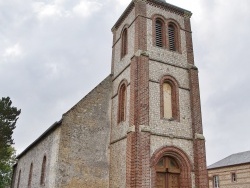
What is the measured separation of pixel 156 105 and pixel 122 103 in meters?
2.38

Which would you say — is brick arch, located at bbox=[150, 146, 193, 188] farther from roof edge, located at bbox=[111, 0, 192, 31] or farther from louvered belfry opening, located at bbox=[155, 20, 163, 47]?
roof edge, located at bbox=[111, 0, 192, 31]

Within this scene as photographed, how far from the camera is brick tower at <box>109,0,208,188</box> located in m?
14.4

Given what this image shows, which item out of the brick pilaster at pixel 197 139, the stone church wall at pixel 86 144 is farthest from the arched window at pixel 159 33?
the stone church wall at pixel 86 144

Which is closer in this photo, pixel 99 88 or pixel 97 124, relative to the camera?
pixel 97 124

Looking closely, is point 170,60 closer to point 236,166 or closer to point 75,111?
point 75,111

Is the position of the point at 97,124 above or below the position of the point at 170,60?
below

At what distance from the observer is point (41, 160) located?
60.9 feet

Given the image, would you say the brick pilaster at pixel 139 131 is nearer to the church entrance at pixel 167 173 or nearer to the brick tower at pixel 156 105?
the brick tower at pixel 156 105

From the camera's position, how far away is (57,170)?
14.9 metres

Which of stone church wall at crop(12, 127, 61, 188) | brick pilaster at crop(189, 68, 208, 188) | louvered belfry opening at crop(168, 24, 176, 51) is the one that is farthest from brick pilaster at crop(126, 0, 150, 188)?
stone church wall at crop(12, 127, 61, 188)

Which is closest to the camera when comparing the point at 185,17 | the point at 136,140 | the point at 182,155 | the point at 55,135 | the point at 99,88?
the point at 136,140

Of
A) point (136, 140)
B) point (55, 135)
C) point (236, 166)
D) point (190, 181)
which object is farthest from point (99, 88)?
point (236, 166)

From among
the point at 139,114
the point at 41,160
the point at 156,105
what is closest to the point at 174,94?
the point at 156,105

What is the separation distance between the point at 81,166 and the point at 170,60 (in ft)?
26.6
